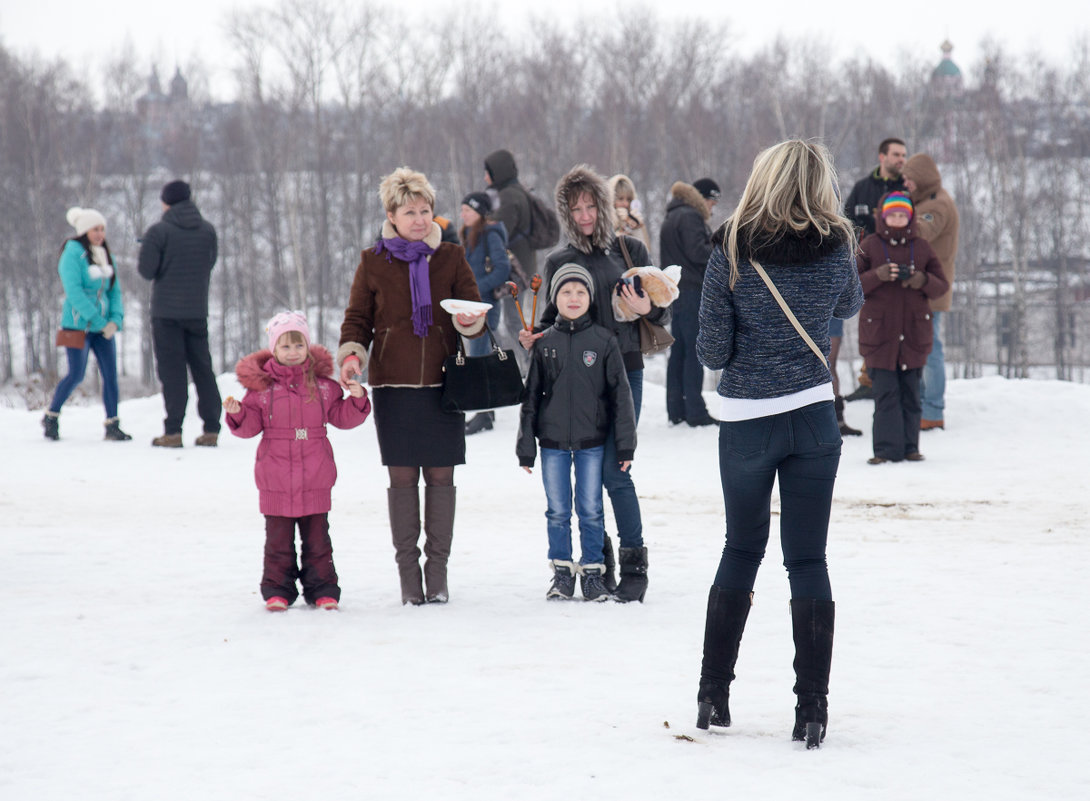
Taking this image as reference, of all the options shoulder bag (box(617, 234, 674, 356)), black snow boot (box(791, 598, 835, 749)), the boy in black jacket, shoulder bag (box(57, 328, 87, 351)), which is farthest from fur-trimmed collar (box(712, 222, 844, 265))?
shoulder bag (box(57, 328, 87, 351))

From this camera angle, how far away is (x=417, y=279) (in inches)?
188

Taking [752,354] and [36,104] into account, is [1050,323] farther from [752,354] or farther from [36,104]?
[752,354]

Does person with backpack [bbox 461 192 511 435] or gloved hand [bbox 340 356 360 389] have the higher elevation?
person with backpack [bbox 461 192 511 435]

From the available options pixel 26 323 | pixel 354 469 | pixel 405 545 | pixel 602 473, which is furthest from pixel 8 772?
pixel 26 323

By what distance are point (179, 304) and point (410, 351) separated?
527 centimetres

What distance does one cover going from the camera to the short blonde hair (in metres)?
4.80

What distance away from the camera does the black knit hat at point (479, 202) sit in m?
9.13

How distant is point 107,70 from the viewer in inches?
1561

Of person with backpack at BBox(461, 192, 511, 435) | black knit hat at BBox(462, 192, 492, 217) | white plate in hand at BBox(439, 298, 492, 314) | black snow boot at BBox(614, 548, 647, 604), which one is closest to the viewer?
white plate in hand at BBox(439, 298, 492, 314)

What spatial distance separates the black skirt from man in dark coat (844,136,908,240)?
5537 mm

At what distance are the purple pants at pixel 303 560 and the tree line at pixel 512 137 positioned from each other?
94.4 ft

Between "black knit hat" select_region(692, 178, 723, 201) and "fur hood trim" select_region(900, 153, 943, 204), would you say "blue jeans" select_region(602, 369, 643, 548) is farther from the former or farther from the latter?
"fur hood trim" select_region(900, 153, 943, 204)

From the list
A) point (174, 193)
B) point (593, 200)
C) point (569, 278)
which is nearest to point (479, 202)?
point (174, 193)

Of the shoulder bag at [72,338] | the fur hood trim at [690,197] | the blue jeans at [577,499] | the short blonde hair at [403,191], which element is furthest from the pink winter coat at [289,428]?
the shoulder bag at [72,338]
